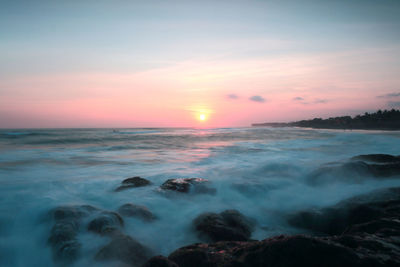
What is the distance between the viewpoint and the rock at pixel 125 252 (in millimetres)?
3016

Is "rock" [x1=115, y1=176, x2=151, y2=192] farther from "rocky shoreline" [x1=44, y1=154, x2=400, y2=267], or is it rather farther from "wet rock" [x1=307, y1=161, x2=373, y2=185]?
"wet rock" [x1=307, y1=161, x2=373, y2=185]

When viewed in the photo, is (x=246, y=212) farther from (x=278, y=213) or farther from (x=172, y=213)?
(x=172, y=213)

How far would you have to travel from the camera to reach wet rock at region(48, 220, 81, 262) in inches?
Answer: 126

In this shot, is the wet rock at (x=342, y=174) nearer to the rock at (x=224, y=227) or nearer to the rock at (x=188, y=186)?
the rock at (x=188, y=186)

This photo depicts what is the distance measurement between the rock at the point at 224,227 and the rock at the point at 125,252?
3.13ft

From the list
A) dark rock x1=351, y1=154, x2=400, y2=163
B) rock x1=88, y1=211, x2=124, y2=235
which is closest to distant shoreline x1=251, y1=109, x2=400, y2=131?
dark rock x1=351, y1=154, x2=400, y2=163

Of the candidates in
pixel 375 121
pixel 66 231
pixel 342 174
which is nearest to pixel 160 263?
pixel 66 231

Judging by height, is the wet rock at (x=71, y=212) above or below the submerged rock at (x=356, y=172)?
below

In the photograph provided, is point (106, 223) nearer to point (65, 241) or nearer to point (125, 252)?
point (65, 241)

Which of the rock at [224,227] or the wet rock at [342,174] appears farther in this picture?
the wet rock at [342,174]

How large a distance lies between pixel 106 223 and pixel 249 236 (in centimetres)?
243

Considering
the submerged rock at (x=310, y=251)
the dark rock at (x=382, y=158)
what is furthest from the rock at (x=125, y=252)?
the dark rock at (x=382, y=158)

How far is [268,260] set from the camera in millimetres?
2037

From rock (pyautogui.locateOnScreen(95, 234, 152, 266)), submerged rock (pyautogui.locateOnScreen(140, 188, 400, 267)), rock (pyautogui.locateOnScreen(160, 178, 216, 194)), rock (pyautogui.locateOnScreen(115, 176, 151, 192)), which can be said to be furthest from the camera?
rock (pyautogui.locateOnScreen(115, 176, 151, 192))
